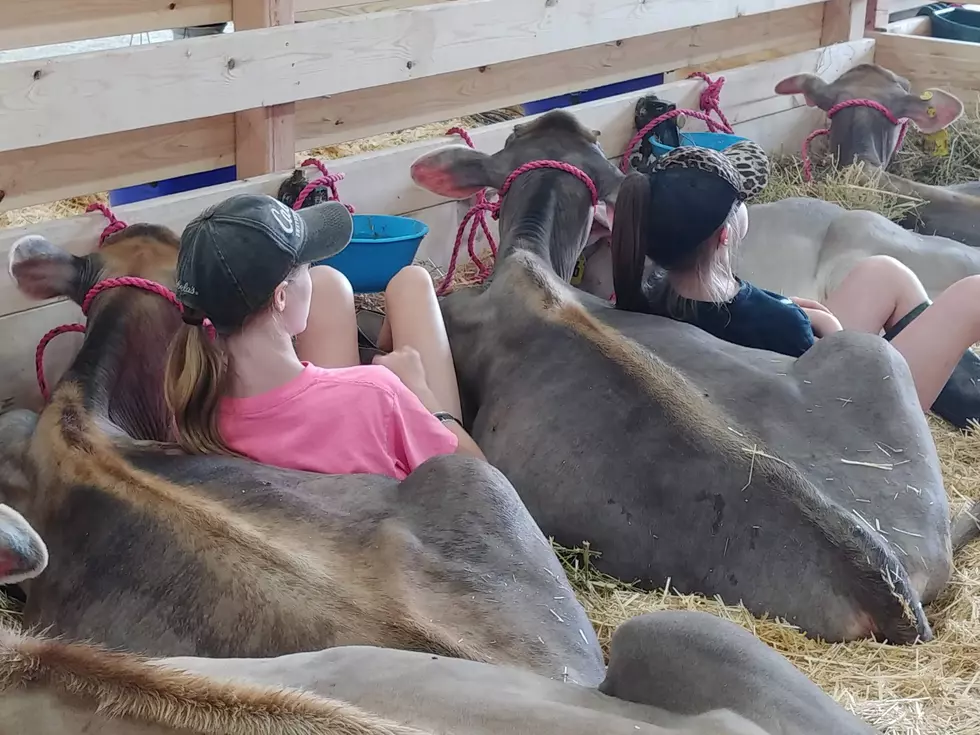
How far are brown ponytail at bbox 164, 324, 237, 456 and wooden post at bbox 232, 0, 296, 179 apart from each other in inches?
67.4

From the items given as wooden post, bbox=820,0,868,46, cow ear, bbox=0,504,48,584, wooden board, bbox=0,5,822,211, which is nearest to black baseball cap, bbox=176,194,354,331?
cow ear, bbox=0,504,48,584

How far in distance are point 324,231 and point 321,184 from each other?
1.36 meters

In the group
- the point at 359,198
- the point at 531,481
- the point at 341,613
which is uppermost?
the point at 359,198

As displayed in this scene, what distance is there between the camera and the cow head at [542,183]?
14.7 ft

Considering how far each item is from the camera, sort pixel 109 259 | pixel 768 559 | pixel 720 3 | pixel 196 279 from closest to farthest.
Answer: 1. pixel 196 279
2. pixel 768 559
3. pixel 109 259
4. pixel 720 3

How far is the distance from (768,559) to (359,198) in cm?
243

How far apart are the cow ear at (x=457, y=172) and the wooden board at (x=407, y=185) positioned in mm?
227

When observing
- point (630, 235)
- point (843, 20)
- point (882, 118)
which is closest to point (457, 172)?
point (630, 235)

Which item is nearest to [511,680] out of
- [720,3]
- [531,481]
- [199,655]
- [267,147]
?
[199,655]

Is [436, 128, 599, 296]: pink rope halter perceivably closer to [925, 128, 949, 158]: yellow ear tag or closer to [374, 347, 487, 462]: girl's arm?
[374, 347, 487, 462]: girl's arm

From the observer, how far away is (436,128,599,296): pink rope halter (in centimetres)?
460

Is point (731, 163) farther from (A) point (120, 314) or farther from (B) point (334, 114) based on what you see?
(A) point (120, 314)

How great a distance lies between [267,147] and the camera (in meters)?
4.56

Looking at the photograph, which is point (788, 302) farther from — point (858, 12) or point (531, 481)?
point (858, 12)
